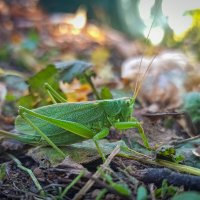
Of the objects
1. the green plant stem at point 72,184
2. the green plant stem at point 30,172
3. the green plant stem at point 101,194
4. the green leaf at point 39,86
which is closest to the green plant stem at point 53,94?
the green leaf at point 39,86

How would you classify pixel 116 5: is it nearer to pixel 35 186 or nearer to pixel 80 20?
pixel 80 20

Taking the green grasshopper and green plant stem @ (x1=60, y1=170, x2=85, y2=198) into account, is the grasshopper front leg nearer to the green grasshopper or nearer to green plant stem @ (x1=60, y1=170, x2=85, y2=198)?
the green grasshopper

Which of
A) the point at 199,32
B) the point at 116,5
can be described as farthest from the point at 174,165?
the point at 116,5

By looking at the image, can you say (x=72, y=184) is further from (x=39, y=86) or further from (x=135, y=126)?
(x=39, y=86)

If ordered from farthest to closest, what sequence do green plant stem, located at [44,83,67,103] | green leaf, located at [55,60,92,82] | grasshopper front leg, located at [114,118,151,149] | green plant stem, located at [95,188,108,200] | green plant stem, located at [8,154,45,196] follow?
1. green leaf, located at [55,60,92,82]
2. green plant stem, located at [44,83,67,103]
3. grasshopper front leg, located at [114,118,151,149]
4. green plant stem, located at [8,154,45,196]
5. green plant stem, located at [95,188,108,200]

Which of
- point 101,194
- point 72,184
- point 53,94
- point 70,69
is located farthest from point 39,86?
point 101,194

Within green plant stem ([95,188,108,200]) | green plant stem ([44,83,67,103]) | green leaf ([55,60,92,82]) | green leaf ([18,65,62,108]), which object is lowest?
green plant stem ([95,188,108,200])

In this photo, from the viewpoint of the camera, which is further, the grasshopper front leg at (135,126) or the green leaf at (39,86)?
the green leaf at (39,86)

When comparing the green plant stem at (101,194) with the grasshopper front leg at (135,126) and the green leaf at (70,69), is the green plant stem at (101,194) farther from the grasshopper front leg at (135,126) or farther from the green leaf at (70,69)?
the green leaf at (70,69)

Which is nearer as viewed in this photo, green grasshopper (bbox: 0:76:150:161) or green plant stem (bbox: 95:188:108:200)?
green plant stem (bbox: 95:188:108:200)

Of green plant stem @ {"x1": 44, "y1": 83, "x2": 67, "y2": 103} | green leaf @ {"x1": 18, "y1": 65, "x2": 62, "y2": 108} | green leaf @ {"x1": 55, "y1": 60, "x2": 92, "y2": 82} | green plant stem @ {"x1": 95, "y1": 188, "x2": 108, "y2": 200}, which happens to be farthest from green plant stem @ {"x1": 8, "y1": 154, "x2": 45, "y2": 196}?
green leaf @ {"x1": 55, "y1": 60, "x2": 92, "y2": 82}
